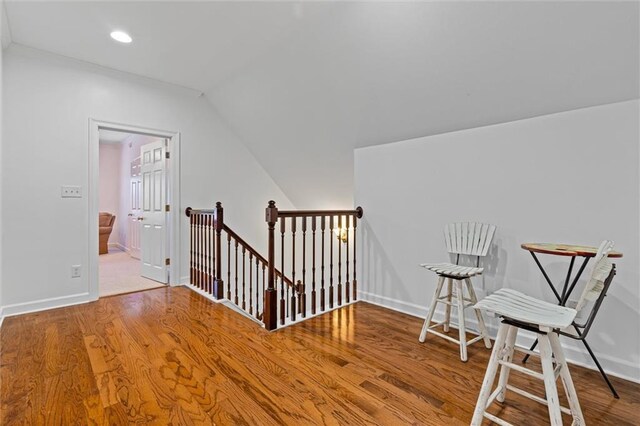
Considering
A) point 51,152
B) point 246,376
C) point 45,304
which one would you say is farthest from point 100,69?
point 246,376

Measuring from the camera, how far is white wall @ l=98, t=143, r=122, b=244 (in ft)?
25.0

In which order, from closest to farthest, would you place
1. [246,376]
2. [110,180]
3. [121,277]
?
1. [246,376]
2. [121,277]
3. [110,180]

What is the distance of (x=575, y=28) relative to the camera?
1762 millimetres

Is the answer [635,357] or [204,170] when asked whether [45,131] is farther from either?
[635,357]

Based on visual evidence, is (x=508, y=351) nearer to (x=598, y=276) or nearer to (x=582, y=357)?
(x=598, y=276)

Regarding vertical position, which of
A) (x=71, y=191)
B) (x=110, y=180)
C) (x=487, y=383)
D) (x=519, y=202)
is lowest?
(x=487, y=383)

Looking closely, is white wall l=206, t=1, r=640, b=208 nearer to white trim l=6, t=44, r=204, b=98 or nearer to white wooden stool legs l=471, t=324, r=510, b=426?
white trim l=6, t=44, r=204, b=98

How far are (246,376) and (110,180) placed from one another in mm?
7805

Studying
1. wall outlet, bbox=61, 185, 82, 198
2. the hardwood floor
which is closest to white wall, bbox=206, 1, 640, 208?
the hardwood floor

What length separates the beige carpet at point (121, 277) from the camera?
3840 millimetres

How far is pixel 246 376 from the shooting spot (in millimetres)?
1865

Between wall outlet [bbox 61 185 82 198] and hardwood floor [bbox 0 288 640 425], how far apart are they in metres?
1.22

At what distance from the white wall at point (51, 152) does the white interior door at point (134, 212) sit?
2.92 m

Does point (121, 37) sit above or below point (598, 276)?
above
